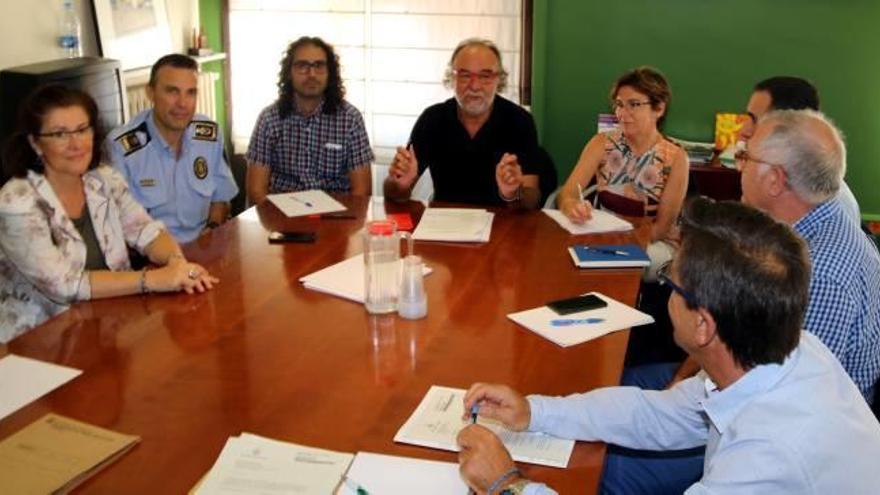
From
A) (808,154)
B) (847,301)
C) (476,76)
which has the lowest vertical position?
(847,301)

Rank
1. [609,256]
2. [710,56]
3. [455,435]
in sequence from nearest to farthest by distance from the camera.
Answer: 1. [455,435]
2. [609,256]
3. [710,56]

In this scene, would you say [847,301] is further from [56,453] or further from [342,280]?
[56,453]

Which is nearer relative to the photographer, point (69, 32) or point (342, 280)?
point (342, 280)

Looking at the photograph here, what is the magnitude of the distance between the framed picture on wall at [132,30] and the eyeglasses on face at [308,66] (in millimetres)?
1067

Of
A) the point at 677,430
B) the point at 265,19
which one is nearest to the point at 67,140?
the point at 677,430

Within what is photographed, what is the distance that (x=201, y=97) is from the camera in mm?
4453

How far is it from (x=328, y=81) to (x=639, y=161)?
1.29 m

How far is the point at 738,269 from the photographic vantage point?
1250 millimetres

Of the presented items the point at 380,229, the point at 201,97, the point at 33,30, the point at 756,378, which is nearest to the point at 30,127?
the point at 380,229

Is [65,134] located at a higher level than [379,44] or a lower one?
lower

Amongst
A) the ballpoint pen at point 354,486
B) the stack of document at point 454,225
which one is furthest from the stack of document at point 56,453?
the stack of document at point 454,225

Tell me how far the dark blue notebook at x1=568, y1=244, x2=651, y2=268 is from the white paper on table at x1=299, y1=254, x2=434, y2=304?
434mm

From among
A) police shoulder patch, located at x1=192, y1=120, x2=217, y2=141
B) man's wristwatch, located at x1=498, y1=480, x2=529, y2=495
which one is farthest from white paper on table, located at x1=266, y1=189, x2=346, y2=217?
man's wristwatch, located at x1=498, y1=480, x2=529, y2=495

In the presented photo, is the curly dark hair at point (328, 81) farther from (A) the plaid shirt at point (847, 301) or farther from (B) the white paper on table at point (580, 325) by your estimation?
(A) the plaid shirt at point (847, 301)
